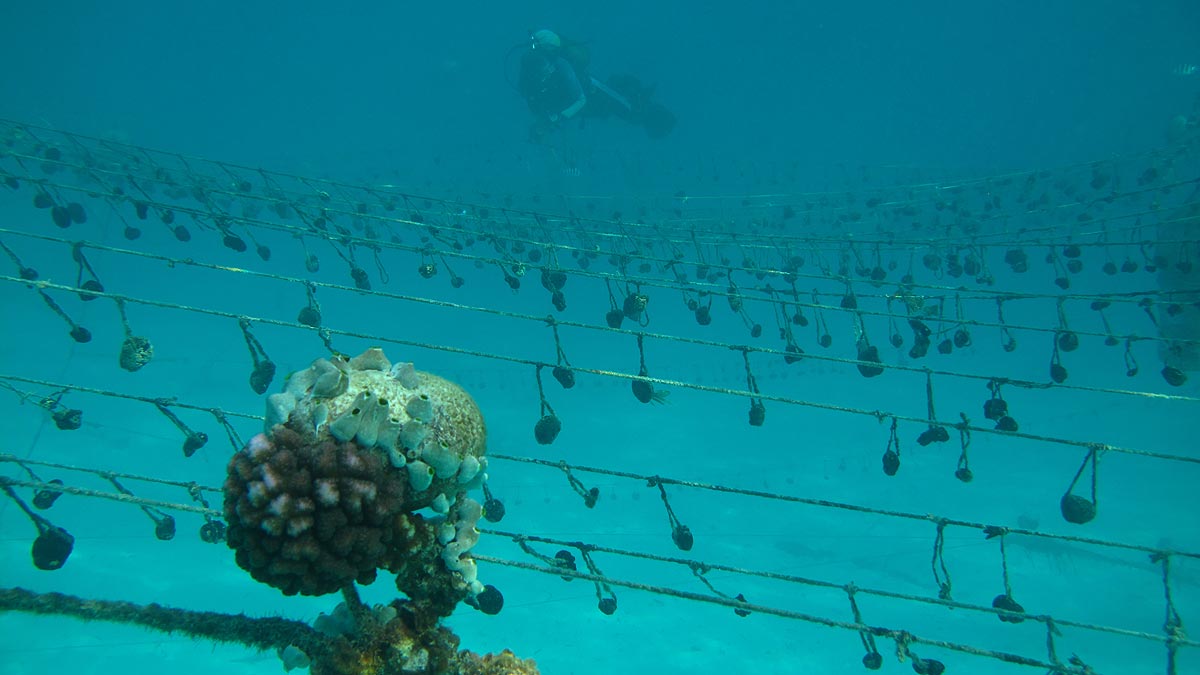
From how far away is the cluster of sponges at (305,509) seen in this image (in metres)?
2.93

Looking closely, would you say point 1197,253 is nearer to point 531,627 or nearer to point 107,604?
point 531,627

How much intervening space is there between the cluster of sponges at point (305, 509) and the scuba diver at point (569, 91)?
24.5 m

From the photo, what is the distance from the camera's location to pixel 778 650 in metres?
20.2

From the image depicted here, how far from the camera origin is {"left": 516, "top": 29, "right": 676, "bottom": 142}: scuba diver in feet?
89.8

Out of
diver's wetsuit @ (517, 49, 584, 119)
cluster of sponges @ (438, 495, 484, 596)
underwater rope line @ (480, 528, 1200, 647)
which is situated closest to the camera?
cluster of sponges @ (438, 495, 484, 596)

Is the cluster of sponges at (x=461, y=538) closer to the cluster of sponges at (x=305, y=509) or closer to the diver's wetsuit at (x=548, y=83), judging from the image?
the cluster of sponges at (x=305, y=509)

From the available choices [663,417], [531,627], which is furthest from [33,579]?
[663,417]

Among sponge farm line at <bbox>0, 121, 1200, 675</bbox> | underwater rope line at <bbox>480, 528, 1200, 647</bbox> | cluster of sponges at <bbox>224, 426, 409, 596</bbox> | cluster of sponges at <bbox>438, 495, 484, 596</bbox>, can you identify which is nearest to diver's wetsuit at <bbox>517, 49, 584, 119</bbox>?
sponge farm line at <bbox>0, 121, 1200, 675</bbox>

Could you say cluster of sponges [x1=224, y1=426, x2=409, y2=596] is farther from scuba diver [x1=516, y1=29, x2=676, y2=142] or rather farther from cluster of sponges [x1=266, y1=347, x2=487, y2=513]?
scuba diver [x1=516, y1=29, x2=676, y2=142]

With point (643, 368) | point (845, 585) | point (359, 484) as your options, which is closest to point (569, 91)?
point (643, 368)

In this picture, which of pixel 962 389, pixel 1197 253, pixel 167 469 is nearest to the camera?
pixel 1197 253

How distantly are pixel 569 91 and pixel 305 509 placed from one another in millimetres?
27691

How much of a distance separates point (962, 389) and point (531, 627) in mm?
36244

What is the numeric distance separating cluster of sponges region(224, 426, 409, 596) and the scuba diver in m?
24.5
